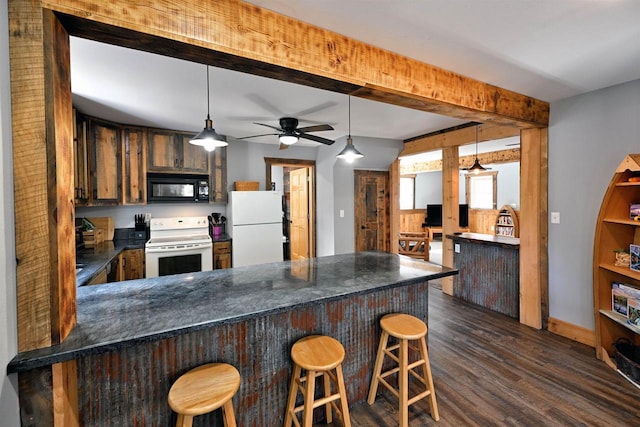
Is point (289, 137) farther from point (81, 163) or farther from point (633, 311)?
point (633, 311)

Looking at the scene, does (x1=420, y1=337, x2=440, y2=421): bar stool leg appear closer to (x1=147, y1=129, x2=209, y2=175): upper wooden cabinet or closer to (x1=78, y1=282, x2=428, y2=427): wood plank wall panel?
(x1=78, y1=282, x2=428, y2=427): wood plank wall panel

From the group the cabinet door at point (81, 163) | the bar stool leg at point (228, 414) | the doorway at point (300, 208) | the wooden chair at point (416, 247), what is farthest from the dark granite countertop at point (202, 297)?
the wooden chair at point (416, 247)

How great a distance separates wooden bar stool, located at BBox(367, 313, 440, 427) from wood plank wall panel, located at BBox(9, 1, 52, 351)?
5.62 feet

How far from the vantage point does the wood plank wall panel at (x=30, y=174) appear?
39.8 inches

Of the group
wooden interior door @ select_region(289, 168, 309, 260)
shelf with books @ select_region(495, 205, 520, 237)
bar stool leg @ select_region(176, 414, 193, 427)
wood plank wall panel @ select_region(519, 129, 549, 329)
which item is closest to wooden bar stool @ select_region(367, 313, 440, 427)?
bar stool leg @ select_region(176, 414, 193, 427)

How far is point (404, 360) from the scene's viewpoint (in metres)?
1.73

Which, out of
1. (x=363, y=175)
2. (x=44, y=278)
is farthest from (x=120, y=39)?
(x=363, y=175)

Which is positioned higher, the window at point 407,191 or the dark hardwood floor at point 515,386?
the window at point 407,191

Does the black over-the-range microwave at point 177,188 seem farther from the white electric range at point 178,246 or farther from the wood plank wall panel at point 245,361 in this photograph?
the wood plank wall panel at point 245,361

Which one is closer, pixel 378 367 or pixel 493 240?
pixel 378 367

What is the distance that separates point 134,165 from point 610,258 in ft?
17.5

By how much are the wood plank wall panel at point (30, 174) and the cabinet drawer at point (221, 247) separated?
10.1 feet

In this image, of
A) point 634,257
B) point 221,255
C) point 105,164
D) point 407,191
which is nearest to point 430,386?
point 634,257

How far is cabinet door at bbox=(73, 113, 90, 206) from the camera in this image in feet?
10.2
